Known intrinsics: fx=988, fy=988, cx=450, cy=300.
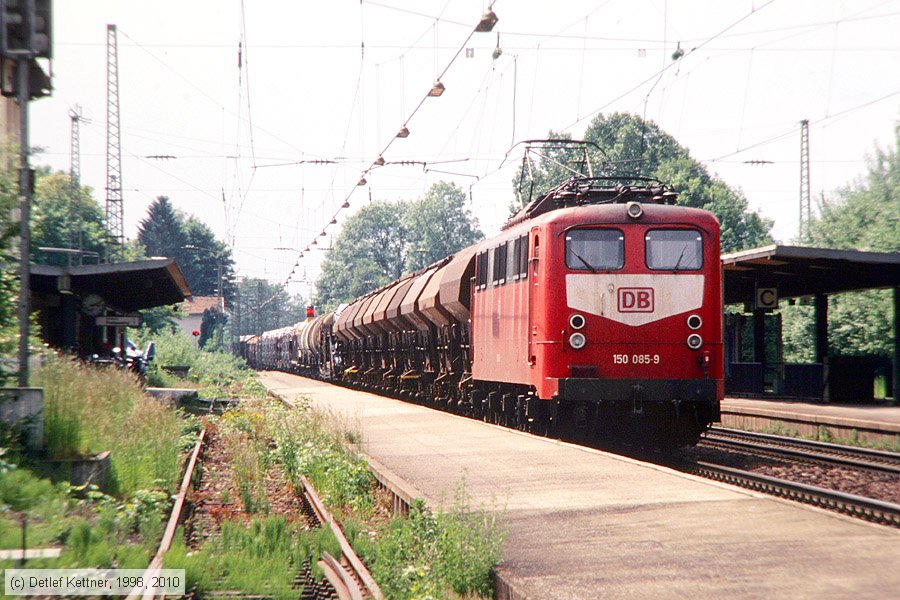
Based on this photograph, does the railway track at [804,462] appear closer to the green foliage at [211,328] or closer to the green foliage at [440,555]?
the green foliage at [440,555]

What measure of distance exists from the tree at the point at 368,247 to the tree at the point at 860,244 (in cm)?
6050

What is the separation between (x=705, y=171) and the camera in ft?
212

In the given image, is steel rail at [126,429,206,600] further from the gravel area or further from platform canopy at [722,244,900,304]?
platform canopy at [722,244,900,304]

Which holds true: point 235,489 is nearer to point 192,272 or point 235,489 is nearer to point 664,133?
point 664,133

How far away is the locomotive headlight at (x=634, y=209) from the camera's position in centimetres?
1367

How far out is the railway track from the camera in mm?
9094

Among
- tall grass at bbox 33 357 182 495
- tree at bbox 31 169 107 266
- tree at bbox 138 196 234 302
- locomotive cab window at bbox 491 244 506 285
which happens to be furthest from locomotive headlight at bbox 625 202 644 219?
tree at bbox 138 196 234 302

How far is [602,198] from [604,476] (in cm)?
576

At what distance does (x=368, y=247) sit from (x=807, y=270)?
8062 centimetres

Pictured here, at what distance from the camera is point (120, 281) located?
2352 centimetres

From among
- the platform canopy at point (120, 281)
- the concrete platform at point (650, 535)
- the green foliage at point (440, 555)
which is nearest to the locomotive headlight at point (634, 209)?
the concrete platform at point (650, 535)

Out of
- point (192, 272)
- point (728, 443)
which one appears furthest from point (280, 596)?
point (192, 272)

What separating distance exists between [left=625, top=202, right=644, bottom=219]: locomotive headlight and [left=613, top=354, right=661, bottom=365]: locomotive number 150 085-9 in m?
1.97

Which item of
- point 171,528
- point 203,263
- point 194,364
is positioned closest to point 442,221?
point 203,263
